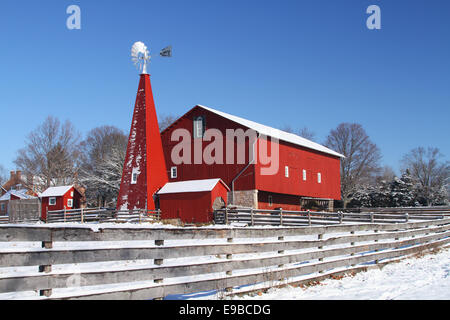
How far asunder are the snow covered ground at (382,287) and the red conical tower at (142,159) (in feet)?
81.6

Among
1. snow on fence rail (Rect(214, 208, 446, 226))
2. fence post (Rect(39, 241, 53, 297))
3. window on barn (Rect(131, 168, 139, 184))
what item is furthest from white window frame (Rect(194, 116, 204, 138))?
fence post (Rect(39, 241, 53, 297))

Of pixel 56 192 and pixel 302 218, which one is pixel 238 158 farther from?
pixel 56 192

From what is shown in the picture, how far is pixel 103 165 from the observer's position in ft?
175

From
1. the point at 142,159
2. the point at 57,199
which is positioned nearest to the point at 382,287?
the point at 142,159

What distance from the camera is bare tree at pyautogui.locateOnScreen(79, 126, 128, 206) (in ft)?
170

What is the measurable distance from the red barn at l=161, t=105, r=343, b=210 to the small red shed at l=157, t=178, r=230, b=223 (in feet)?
7.44

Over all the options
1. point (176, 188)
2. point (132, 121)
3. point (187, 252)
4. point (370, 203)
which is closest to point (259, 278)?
point (187, 252)

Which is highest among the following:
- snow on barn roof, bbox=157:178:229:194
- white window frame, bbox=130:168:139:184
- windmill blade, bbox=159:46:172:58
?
windmill blade, bbox=159:46:172:58

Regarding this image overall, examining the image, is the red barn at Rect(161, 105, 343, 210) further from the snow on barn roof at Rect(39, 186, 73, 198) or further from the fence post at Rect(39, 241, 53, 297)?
the fence post at Rect(39, 241, 53, 297)

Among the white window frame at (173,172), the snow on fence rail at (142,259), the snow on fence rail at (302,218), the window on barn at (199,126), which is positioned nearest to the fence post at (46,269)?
the snow on fence rail at (142,259)

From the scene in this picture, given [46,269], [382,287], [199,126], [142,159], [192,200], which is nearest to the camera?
[46,269]

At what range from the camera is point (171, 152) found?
38.7 meters

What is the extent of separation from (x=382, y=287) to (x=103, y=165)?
49.0 metres
